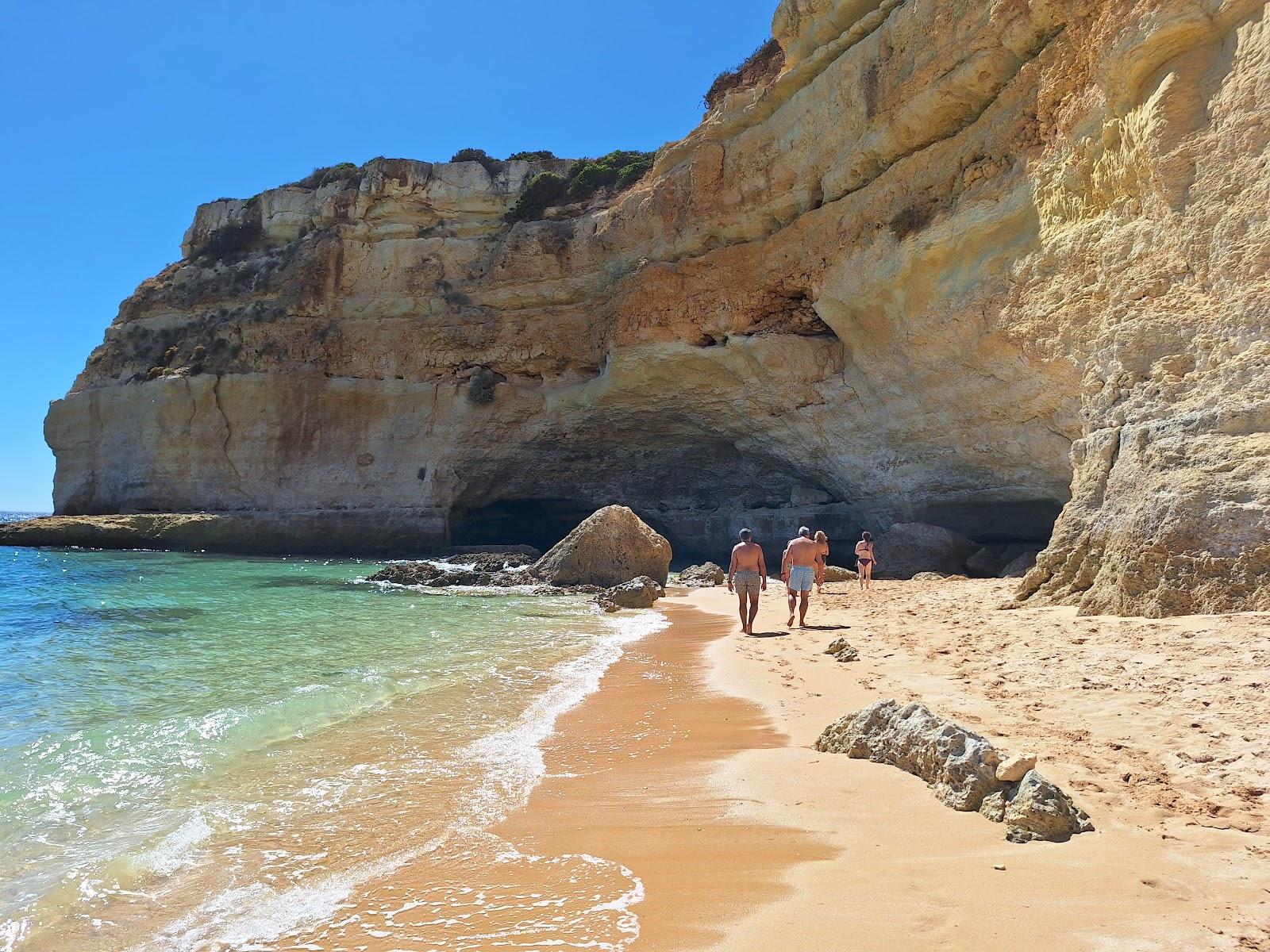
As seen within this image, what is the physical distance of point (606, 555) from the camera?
47.8ft

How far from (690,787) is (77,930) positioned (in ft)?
7.58

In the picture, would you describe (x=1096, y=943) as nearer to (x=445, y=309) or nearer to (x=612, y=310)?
(x=612, y=310)

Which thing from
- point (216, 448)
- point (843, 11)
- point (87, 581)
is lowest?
point (87, 581)

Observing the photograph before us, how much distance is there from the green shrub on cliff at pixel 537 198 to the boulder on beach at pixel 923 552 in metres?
17.0

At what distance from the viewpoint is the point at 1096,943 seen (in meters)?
1.79

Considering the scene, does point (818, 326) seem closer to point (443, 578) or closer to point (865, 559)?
point (865, 559)

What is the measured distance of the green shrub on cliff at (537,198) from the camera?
2566cm

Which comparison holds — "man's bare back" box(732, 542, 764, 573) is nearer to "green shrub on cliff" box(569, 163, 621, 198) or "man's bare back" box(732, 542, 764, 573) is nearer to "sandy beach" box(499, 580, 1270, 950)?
"sandy beach" box(499, 580, 1270, 950)

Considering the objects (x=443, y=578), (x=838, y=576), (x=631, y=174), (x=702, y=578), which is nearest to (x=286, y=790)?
(x=443, y=578)

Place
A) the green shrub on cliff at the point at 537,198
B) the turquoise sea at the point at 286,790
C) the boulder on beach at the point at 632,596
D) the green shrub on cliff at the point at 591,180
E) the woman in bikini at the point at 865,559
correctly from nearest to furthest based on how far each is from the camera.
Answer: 1. the turquoise sea at the point at 286,790
2. the woman in bikini at the point at 865,559
3. the boulder on beach at the point at 632,596
4. the green shrub on cliff at the point at 537,198
5. the green shrub on cliff at the point at 591,180

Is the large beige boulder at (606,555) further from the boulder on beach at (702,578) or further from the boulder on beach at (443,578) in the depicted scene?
the boulder on beach at (702,578)

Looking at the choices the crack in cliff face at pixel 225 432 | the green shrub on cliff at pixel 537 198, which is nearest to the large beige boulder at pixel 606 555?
the green shrub on cliff at pixel 537 198

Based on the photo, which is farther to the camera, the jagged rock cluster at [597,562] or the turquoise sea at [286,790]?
the jagged rock cluster at [597,562]

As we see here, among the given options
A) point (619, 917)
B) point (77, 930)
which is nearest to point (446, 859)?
point (619, 917)
